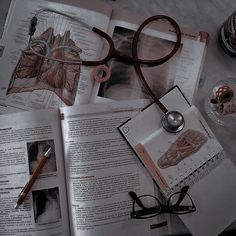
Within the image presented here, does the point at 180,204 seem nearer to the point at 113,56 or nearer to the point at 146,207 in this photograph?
the point at 146,207

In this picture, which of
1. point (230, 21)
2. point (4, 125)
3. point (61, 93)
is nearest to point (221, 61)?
point (230, 21)

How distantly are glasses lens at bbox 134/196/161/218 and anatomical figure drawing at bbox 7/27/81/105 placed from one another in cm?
23

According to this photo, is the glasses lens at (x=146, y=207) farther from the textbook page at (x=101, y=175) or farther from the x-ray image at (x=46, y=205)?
the x-ray image at (x=46, y=205)

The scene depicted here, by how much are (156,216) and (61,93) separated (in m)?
0.29

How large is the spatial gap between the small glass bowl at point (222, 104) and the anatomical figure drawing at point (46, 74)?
0.86ft

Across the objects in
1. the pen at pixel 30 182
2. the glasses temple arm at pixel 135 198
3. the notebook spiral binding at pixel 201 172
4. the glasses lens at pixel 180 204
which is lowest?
the glasses lens at pixel 180 204

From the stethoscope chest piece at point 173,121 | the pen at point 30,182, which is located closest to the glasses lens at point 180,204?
the stethoscope chest piece at point 173,121

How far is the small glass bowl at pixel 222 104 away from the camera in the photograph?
708 millimetres

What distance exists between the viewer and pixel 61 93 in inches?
27.8

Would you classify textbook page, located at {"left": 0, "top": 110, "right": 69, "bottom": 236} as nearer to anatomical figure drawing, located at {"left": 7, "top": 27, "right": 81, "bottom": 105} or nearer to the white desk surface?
anatomical figure drawing, located at {"left": 7, "top": 27, "right": 81, "bottom": 105}

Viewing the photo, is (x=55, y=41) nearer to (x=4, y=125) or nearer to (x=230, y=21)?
(x=4, y=125)

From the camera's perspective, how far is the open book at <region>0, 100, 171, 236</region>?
667 mm

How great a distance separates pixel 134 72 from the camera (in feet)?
2.36

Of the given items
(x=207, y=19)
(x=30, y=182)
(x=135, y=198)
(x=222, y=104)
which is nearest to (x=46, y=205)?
(x=30, y=182)
